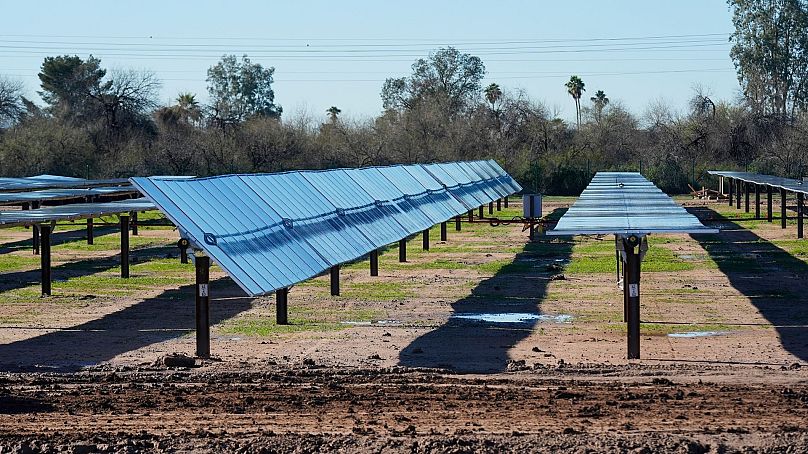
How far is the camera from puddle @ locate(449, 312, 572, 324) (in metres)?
19.5

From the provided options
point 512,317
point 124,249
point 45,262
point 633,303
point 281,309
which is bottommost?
point 512,317

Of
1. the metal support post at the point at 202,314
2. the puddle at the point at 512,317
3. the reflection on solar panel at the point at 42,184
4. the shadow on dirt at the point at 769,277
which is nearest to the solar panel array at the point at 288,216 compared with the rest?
the metal support post at the point at 202,314

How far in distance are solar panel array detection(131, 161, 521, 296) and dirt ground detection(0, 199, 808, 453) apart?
1.02 m

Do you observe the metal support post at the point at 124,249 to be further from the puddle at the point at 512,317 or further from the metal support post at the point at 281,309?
the puddle at the point at 512,317

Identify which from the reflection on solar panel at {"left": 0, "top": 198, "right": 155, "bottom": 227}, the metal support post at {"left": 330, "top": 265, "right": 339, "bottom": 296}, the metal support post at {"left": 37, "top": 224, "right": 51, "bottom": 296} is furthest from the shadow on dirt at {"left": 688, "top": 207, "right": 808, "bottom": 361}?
the metal support post at {"left": 37, "top": 224, "right": 51, "bottom": 296}

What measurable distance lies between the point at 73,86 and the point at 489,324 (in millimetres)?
67736

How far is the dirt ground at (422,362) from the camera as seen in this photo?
10.9 m

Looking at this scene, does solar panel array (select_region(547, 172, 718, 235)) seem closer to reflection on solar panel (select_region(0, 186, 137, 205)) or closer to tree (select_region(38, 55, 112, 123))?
Result: reflection on solar panel (select_region(0, 186, 137, 205))

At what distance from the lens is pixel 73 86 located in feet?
270

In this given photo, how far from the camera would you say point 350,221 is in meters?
23.1

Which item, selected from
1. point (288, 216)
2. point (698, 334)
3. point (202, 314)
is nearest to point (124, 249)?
point (288, 216)

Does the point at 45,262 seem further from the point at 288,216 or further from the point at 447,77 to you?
the point at 447,77

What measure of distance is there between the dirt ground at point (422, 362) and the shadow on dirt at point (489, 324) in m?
0.05

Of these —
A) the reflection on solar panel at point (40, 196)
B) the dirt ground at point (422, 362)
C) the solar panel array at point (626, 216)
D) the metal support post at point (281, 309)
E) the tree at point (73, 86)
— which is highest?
the tree at point (73, 86)
